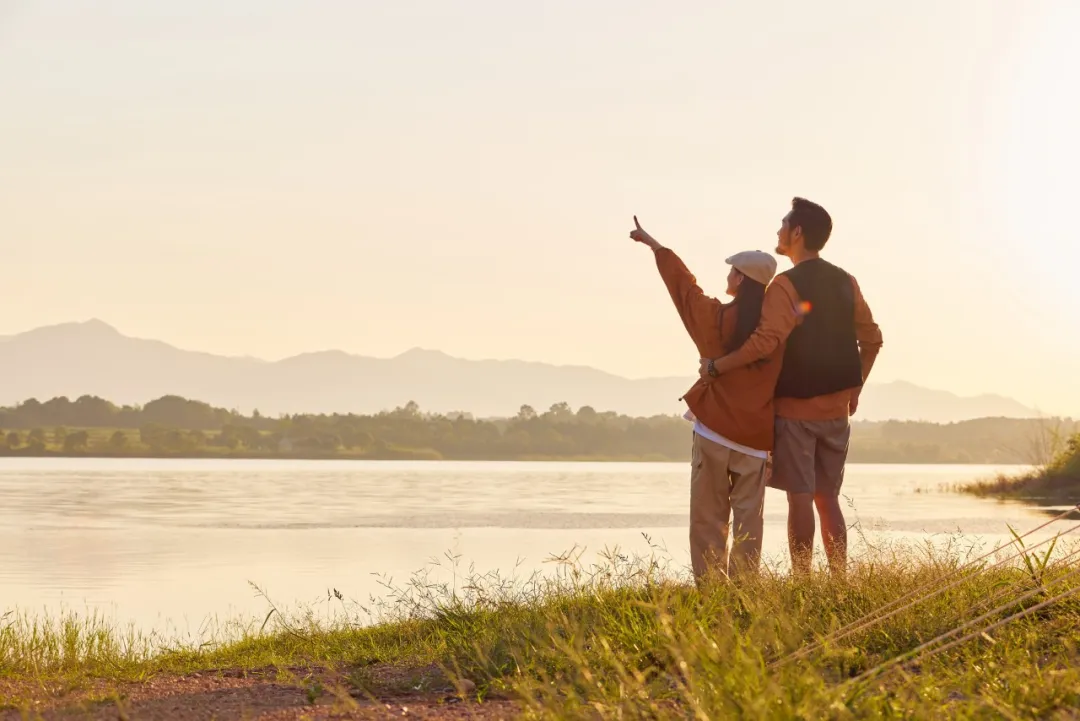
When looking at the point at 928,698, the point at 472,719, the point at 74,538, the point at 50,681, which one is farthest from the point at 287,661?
the point at 74,538

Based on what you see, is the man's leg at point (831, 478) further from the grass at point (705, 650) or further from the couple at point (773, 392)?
the grass at point (705, 650)

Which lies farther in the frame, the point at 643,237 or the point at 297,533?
the point at 297,533

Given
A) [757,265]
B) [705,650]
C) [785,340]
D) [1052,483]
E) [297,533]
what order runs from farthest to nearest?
[1052,483], [297,533], [757,265], [785,340], [705,650]

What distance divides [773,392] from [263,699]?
282 centimetres

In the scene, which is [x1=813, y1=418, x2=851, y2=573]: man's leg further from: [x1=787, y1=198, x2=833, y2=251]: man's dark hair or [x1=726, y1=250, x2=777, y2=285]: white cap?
[x1=787, y1=198, x2=833, y2=251]: man's dark hair

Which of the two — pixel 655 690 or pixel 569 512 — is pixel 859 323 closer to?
pixel 655 690

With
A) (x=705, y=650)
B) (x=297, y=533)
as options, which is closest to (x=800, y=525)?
(x=705, y=650)

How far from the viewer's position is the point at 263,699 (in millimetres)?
4531

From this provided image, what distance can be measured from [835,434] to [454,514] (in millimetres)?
17365

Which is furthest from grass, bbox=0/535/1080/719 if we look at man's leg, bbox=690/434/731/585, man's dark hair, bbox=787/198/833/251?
man's dark hair, bbox=787/198/833/251

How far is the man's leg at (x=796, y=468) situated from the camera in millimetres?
6082

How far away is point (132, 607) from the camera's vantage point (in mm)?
10492

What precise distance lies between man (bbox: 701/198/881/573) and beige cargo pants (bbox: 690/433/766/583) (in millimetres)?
179

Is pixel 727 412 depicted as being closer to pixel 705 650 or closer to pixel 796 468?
pixel 796 468
